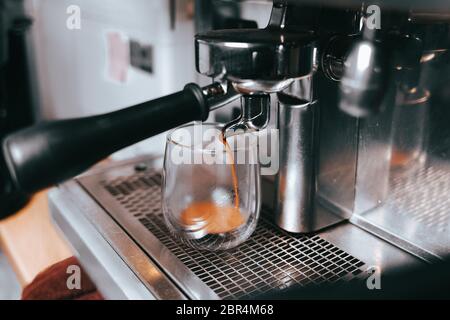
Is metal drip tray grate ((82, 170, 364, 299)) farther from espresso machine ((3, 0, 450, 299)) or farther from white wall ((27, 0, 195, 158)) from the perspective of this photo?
white wall ((27, 0, 195, 158))

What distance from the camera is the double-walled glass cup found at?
1.67ft

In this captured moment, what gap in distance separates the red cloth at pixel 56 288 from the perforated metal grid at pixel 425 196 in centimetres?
40

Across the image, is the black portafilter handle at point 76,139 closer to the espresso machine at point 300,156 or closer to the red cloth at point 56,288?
the espresso machine at point 300,156

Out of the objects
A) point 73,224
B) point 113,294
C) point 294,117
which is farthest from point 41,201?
point 294,117

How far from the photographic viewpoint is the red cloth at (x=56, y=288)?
26.0 inches

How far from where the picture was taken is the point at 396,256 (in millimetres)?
549

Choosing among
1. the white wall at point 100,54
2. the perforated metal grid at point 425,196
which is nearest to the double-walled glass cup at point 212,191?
the perforated metal grid at point 425,196

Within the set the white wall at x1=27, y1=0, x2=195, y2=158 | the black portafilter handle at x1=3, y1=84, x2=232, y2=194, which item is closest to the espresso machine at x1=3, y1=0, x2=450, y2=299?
the black portafilter handle at x1=3, y1=84, x2=232, y2=194

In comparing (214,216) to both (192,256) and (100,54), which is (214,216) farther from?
(100,54)

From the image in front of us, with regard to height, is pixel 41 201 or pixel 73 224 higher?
pixel 73 224

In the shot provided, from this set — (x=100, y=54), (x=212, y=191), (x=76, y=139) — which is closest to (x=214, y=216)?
(x=212, y=191)

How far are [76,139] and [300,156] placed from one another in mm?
261
